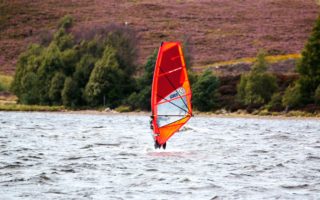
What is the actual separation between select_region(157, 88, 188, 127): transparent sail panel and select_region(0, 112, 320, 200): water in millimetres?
1404

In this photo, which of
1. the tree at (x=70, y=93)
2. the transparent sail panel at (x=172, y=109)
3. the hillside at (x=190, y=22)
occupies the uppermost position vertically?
the hillside at (x=190, y=22)

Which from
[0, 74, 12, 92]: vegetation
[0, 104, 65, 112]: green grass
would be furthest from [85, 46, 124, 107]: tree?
[0, 74, 12, 92]: vegetation

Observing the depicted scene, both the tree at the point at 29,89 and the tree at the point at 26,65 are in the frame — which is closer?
the tree at the point at 29,89

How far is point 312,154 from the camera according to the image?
3366 centimetres

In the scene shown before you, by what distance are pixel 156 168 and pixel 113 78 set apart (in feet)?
212

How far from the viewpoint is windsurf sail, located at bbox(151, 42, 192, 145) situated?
33062 millimetres

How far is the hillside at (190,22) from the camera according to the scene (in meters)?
133

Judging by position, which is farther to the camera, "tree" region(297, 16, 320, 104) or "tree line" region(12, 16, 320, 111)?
"tree line" region(12, 16, 320, 111)

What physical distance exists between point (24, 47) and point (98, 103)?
53.8m

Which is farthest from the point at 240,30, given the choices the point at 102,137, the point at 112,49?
the point at 102,137

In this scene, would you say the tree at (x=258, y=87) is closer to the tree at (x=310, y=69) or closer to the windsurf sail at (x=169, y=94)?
the tree at (x=310, y=69)

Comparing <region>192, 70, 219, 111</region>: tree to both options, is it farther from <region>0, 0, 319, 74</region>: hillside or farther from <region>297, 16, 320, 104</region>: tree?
<region>0, 0, 319, 74</region>: hillside

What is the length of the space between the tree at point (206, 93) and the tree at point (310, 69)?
8.75 metres

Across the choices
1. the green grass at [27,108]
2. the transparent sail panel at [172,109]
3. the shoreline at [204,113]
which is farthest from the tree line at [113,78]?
the transparent sail panel at [172,109]
